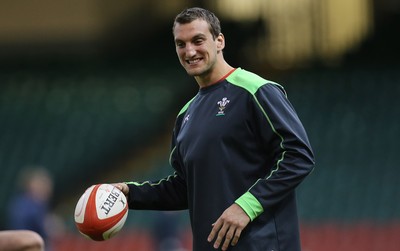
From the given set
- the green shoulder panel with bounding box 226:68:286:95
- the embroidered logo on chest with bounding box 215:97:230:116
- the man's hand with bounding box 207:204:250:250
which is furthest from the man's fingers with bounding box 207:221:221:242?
the green shoulder panel with bounding box 226:68:286:95

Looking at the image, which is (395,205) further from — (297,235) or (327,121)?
(297,235)

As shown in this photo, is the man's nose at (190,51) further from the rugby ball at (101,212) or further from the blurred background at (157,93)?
the blurred background at (157,93)

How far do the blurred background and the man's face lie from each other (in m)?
9.30

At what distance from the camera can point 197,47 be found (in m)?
5.37

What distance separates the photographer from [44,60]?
18484mm

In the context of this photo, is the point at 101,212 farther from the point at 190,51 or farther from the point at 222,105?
the point at 190,51

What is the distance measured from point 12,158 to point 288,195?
39.9 ft

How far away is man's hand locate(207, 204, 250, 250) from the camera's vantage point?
16.5 feet

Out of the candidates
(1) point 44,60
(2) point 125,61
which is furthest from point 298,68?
(1) point 44,60

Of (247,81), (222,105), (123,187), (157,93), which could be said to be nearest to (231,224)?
(222,105)

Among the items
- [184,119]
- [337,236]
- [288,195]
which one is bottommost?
[337,236]

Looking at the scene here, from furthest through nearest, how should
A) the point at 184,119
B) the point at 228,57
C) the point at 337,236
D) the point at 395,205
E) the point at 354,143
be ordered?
the point at 228,57 < the point at 354,143 < the point at 395,205 < the point at 337,236 < the point at 184,119

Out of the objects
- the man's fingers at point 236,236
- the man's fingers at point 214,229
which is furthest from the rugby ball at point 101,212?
the man's fingers at point 236,236

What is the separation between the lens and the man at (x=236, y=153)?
5121mm
